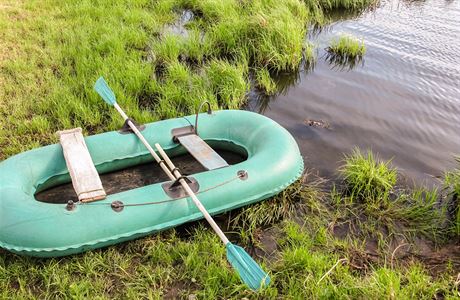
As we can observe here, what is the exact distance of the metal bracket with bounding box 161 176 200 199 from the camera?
9.77ft

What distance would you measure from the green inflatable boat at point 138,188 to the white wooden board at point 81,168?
0.07m

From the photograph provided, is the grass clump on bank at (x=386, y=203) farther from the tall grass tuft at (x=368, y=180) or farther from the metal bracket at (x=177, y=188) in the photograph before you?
the metal bracket at (x=177, y=188)

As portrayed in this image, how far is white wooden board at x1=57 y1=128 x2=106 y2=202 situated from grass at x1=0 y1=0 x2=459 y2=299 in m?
0.39

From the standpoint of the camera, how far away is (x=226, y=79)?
5.06 metres

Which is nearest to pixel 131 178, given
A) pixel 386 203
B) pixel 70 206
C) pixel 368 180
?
pixel 70 206

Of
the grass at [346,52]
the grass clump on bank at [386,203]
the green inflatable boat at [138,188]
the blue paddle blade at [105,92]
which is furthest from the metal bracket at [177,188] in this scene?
the grass at [346,52]

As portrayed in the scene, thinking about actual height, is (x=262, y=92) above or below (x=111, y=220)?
below

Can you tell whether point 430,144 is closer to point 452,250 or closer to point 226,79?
point 452,250

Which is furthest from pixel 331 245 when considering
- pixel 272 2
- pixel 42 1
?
pixel 42 1

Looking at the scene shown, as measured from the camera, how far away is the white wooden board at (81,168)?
112 inches

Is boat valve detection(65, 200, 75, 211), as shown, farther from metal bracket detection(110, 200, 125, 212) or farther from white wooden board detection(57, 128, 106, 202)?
metal bracket detection(110, 200, 125, 212)

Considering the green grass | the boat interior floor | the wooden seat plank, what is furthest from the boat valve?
the green grass

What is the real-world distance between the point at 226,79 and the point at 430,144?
2.34 meters

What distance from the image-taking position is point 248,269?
7.98 feet
